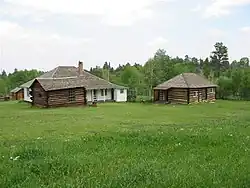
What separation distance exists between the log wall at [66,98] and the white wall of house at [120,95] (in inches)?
355

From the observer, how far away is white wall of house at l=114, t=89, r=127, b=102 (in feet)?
185

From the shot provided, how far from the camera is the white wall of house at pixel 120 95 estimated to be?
56444 mm

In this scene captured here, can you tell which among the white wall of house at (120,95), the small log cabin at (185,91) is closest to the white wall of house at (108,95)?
the white wall of house at (120,95)

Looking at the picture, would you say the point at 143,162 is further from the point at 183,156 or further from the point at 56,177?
the point at 56,177

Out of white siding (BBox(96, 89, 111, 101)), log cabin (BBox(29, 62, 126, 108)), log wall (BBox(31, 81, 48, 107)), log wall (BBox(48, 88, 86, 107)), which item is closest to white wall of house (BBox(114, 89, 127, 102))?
white siding (BBox(96, 89, 111, 101))

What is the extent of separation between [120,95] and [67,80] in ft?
33.9

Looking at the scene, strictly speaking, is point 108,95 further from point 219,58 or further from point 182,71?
point 219,58

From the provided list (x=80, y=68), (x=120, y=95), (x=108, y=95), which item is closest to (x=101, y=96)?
(x=108, y=95)

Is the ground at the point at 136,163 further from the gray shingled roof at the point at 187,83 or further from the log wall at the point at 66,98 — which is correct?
the gray shingled roof at the point at 187,83

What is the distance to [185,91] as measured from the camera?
2000 inches

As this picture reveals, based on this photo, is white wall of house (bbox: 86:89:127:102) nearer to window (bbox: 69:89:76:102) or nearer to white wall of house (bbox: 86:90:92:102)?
white wall of house (bbox: 86:90:92:102)

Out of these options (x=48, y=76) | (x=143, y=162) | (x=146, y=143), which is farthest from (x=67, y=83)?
(x=143, y=162)

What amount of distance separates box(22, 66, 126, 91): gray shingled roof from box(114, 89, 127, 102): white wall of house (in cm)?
146

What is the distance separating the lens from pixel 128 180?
26.8ft
